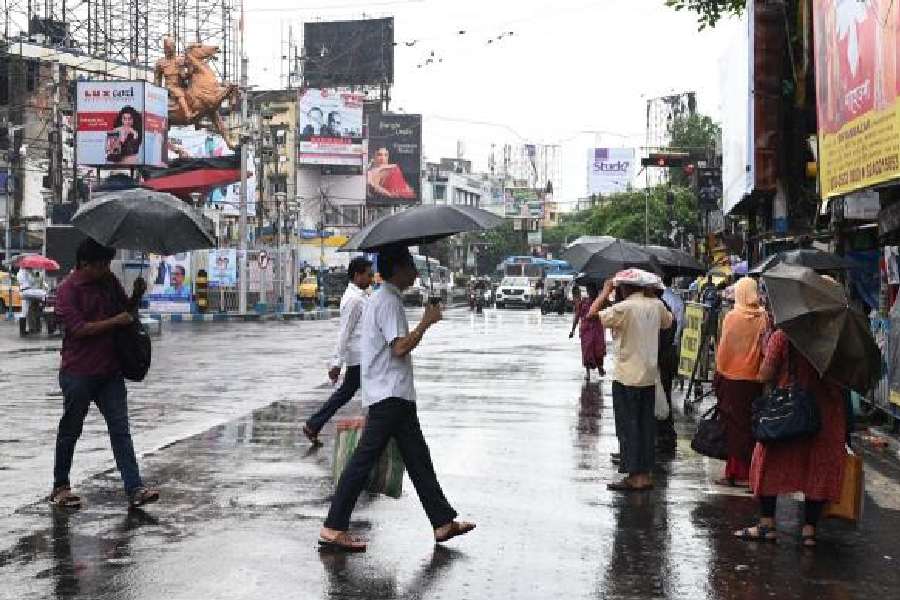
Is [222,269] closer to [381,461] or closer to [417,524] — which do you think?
[381,461]

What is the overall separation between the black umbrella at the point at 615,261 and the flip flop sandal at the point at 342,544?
18.8 feet

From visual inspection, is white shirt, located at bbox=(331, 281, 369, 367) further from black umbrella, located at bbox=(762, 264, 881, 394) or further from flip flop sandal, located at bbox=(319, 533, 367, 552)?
black umbrella, located at bbox=(762, 264, 881, 394)

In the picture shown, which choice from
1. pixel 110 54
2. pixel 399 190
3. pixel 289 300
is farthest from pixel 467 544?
pixel 399 190

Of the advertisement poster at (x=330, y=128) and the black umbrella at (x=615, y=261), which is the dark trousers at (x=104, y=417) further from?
the advertisement poster at (x=330, y=128)

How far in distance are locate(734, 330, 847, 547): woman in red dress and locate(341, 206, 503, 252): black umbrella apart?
6.25 ft

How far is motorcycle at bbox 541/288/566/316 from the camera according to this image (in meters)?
55.6

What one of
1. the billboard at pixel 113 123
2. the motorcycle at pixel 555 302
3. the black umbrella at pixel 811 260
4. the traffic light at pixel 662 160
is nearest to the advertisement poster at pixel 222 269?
the billboard at pixel 113 123

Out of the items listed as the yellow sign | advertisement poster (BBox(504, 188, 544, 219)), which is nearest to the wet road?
the yellow sign

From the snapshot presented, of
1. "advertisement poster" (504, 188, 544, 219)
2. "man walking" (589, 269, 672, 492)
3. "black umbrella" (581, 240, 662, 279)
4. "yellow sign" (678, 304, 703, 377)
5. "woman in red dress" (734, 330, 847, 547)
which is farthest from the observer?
"advertisement poster" (504, 188, 544, 219)

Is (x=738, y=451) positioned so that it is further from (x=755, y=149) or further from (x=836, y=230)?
(x=755, y=149)

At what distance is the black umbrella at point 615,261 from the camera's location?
12180mm

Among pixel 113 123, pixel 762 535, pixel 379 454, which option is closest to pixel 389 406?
pixel 379 454

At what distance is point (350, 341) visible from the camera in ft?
37.1

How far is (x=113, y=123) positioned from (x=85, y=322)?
40.7 metres
